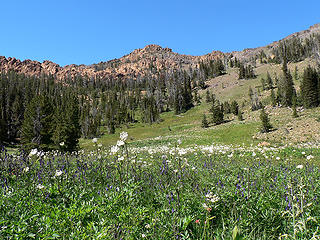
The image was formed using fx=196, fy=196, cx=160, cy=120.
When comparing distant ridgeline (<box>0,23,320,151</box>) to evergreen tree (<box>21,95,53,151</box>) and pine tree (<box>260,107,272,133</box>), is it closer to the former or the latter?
evergreen tree (<box>21,95,53,151</box>)

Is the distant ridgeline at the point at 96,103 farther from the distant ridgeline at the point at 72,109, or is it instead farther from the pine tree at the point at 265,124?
the pine tree at the point at 265,124

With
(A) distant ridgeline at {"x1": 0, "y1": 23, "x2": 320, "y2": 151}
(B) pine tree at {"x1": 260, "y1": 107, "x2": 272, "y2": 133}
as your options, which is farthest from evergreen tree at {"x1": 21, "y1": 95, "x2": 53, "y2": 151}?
(B) pine tree at {"x1": 260, "y1": 107, "x2": 272, "y2": 133}

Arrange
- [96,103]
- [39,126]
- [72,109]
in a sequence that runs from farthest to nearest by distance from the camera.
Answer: [96,103]
[72,109]
[39,126]

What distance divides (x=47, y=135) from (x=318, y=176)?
3322cm

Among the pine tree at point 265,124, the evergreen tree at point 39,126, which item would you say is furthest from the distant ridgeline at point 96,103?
the pine tree at point 265,124

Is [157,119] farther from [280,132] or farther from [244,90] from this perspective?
[280,132]

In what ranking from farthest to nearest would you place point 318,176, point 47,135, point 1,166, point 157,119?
1. point 157,119
2. point 47,135
3. point 1,166
4. point 318,176

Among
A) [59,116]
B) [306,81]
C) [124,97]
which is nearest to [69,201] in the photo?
[59,116]

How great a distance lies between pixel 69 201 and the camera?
3.56 m

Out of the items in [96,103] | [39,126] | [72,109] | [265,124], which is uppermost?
[96,103]

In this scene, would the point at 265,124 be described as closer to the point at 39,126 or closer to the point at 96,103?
the point at 39,126

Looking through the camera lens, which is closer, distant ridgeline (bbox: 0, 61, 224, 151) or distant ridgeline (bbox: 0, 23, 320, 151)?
distant ridgeline (bbox: 0, 61, 224, 151)

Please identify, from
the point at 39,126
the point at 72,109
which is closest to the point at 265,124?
the point at 39,126

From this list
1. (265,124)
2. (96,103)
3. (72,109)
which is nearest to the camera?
(265,124)
